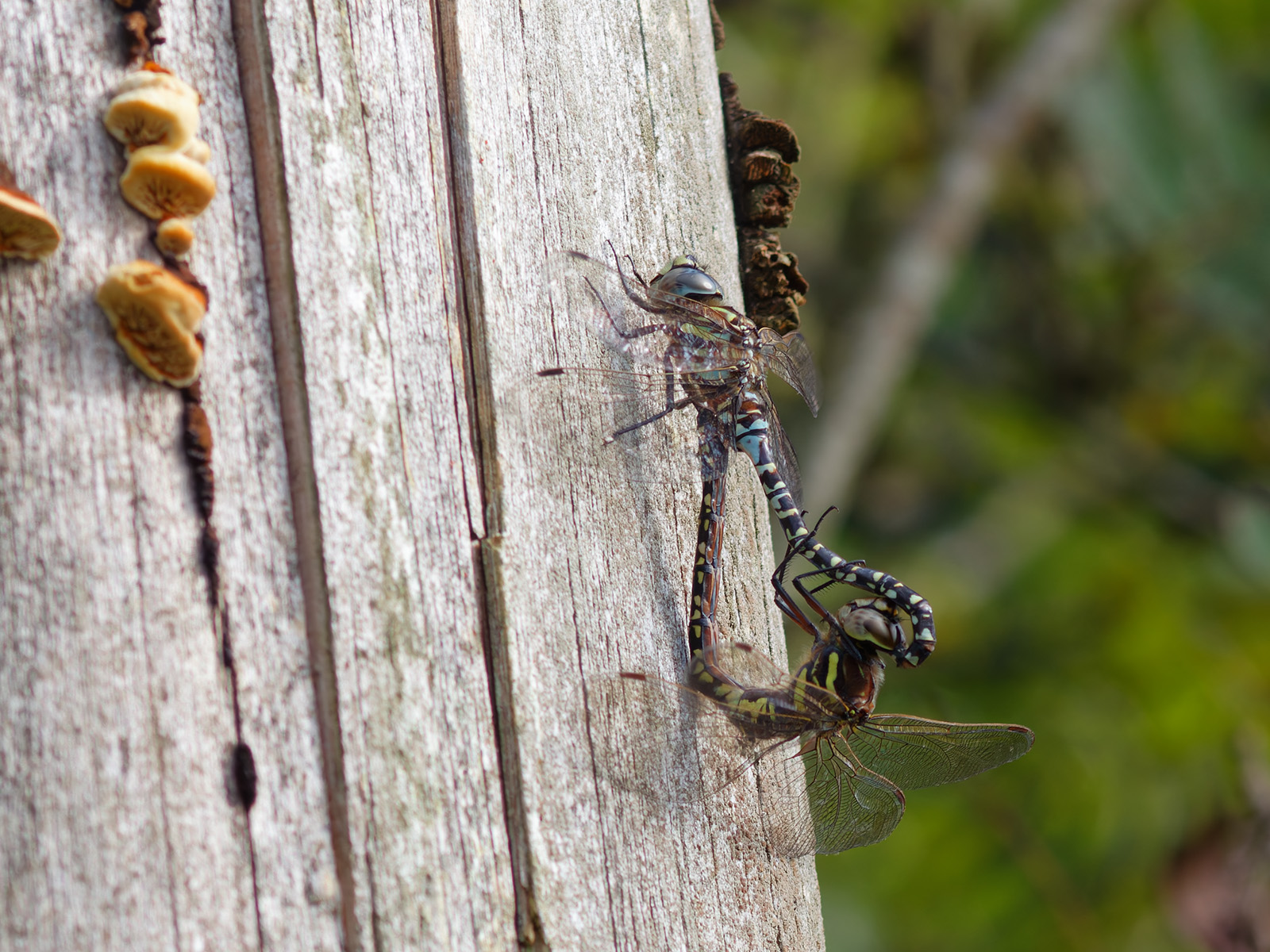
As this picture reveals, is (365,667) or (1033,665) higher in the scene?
(1033,665)

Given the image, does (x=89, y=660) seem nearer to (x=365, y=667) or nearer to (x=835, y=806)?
(x=365, y=667)

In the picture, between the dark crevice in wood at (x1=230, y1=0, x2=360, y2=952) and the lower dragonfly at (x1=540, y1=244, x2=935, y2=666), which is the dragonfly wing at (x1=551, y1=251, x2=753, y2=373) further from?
the dark crevice in wood at (x1=230, y1=0, x2=360, y2=952)

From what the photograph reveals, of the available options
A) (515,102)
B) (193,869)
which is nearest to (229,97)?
(515,102)

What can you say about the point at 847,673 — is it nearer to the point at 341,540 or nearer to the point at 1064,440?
the point at 341,540

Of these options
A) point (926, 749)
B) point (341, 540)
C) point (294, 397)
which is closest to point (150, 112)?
point (294, 397)

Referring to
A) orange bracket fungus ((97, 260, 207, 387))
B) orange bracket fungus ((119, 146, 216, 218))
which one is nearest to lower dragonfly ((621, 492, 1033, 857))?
orange bracket fungus ((97, 260, 207, 387))
